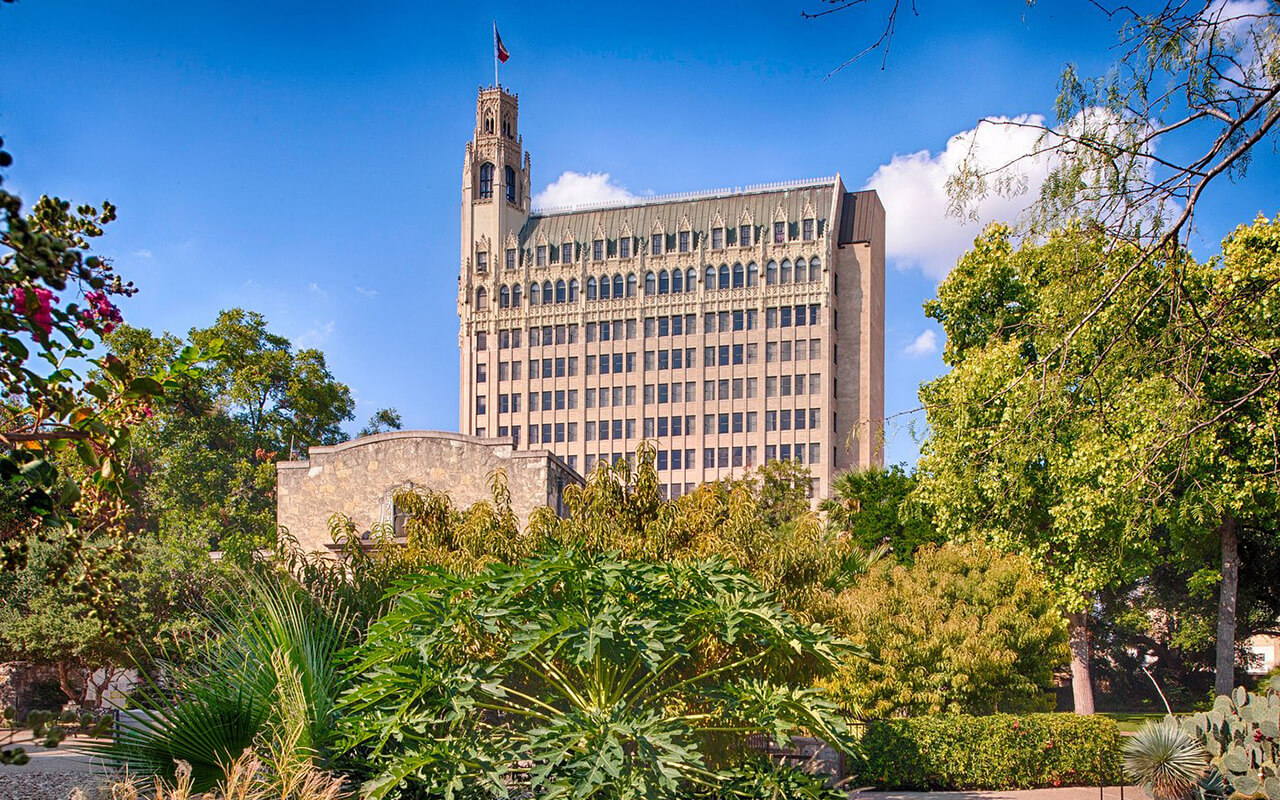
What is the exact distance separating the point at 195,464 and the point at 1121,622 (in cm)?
3457

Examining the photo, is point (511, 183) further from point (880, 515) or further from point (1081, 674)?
point (1081, 674)

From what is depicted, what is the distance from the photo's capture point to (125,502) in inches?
189

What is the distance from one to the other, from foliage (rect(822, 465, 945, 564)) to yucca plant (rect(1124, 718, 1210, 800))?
13.4 metres

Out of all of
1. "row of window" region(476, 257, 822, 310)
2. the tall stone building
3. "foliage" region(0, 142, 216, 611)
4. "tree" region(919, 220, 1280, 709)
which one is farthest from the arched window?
"foliage" region(0, 142, 216, 611)

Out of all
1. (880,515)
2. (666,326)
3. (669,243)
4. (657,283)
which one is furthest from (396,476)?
(669,243)

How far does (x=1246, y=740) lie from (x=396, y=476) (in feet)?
57.5

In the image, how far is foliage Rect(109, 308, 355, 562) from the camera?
41.4 m

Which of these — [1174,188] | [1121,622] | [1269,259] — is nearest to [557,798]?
[1174,188]

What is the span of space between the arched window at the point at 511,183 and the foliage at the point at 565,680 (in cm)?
7735

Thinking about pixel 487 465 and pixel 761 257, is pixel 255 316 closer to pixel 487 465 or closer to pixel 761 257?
pixel 487 465

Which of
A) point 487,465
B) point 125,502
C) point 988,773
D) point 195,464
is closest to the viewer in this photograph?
point 125,502

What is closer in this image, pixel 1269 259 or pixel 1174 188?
pixel 1174 188

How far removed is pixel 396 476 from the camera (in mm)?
25734

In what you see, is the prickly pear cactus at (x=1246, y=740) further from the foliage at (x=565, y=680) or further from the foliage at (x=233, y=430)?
the foliage at (x=233, y=430)
